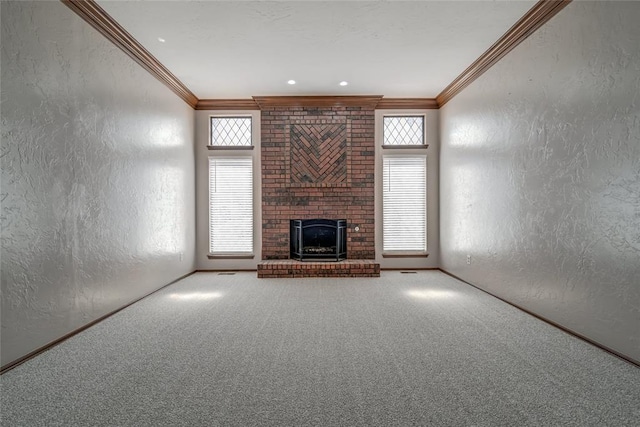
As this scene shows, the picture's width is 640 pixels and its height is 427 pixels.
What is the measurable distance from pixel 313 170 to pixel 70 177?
3638mm

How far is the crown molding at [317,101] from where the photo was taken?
18.8ft

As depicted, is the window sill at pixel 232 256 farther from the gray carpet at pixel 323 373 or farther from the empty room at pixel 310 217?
the gray carpet at pixel 323 373

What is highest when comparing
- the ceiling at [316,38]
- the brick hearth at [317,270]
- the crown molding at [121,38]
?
the ceiling at [316,38]

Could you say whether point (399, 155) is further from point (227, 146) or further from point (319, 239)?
point (227, 146)

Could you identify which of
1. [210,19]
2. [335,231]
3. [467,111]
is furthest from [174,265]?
[467,111]

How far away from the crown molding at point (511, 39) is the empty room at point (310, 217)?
24mm

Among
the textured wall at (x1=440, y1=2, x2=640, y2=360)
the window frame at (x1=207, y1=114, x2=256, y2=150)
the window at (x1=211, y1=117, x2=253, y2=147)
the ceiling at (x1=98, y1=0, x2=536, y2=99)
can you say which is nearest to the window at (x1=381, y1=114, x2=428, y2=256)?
the ceiling at (x1=98, y1=0, x2=536, y2=99)

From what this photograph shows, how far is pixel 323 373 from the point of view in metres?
2.10

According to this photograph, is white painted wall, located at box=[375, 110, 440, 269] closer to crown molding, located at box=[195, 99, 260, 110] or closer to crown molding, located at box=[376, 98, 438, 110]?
crown molding, located at box=[376, 98, 438, 110]

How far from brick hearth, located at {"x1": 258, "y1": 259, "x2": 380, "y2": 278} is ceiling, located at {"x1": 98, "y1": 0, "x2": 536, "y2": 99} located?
2768 millimetres

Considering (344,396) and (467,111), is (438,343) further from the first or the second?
(467,111)

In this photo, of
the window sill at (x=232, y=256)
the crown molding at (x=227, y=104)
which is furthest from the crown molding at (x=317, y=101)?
the window sill at (x=232, y=256)

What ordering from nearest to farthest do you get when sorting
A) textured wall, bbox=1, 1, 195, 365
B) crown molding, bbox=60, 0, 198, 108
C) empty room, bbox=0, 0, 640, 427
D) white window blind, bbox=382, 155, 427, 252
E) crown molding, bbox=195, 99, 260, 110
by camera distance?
empty room, bbox=0, 0, 640, 427 < textured wall, bbox=1, 1, 195, 365 < crown molding, bbox=60, 0, 198, 108 < crown molding, bbox=195, 99, 260, 110 < white window blind, bbox=382, 155, 427, 252

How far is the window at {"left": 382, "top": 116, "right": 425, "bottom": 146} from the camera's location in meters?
5.99
